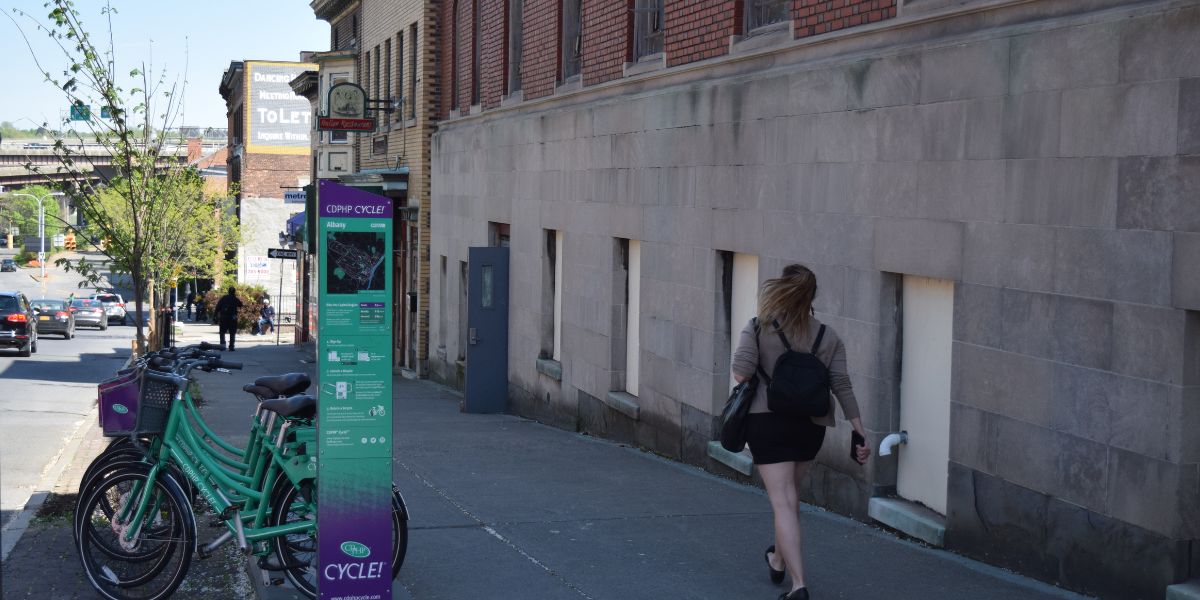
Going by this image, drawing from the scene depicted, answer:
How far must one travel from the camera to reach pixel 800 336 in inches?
265

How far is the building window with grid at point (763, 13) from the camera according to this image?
11176 millimetres

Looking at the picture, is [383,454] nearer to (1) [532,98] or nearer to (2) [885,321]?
(2) [885,321]

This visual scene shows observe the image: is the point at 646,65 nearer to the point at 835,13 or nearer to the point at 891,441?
the point at 835,13

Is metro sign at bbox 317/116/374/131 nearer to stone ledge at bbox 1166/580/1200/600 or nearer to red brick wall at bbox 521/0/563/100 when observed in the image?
red brick wall at bbox 521/0/563/100

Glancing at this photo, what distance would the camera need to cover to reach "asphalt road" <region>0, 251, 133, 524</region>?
1413 cm

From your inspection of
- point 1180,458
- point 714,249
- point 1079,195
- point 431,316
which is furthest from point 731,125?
point 431,316

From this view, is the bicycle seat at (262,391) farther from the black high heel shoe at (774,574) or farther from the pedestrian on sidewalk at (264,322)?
the pedestrian on sidewalk at (264,322)

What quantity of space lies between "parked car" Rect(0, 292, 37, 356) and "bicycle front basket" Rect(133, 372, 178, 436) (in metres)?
32.5

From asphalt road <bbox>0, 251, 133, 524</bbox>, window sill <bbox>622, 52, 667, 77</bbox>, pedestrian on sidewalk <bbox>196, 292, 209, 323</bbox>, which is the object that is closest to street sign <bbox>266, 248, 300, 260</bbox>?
asphalt road <bbox>0, 251, 133, 524</bbox>

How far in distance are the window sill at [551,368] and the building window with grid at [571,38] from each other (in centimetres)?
361

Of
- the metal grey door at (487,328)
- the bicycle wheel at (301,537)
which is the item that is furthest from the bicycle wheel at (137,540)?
the metal grey door at (487,328)

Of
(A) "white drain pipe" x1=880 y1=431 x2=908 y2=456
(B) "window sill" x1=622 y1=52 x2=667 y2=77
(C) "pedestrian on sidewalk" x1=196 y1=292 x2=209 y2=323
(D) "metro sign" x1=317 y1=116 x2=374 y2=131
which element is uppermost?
(D) "metro sign" x1=317 y1=116 x2=374 y2=131

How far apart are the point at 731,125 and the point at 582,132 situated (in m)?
4.52

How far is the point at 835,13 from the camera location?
32.2ft
